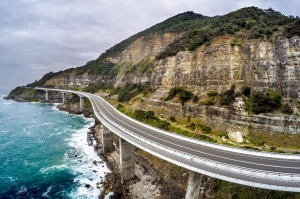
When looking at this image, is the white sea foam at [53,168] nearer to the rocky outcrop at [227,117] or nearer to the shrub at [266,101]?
the rocky outcrop at [227,117]

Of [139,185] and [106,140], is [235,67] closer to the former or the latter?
[139,185]

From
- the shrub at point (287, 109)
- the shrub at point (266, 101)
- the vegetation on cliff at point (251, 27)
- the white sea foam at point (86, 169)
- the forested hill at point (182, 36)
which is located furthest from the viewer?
the forested hill at point (182, 36)

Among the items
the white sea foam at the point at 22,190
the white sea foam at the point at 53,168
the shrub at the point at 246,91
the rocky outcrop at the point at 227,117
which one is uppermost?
the shrub at the point at 246,91

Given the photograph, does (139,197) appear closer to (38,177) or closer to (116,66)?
(38,177)

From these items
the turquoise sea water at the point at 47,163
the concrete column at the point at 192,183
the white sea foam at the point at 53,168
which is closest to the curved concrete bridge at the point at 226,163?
the concrete column at the point at 192,183

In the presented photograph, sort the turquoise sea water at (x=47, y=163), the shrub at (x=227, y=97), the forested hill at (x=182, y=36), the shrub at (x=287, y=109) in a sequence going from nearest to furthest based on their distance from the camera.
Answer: the turquoise sea water at (x=47, y=163) → the shrub at (x=287, y=109) → the shrub at (x=227, y=97) → the forested hill at (x=182, y=36)

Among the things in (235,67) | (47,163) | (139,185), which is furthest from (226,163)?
(47,163)
